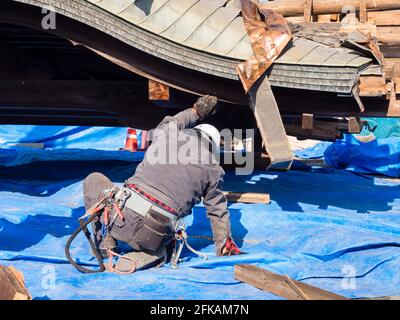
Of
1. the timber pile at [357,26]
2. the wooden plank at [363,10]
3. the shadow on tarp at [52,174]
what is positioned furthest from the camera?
the wooden plank at [363,10]

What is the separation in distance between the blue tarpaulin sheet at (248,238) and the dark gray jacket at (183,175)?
44cm

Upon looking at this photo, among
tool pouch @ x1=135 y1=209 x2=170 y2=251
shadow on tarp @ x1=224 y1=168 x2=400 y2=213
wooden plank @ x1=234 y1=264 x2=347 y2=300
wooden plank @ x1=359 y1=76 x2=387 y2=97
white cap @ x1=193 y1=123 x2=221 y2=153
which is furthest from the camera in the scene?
shadow on tarp @ x1=224 y1=168 x2=400 y2=213

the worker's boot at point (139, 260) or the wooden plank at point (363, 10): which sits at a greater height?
the wooden plank at point (363, 10)

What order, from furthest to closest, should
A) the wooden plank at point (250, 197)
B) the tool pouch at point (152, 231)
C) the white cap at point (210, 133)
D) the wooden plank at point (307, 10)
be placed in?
1. the wooden plank at point (307, 10)
2. the wooden plank at point (250, 197)
3. the white cap at point (210, 133)
4. the tool pouch at point (152, 231)

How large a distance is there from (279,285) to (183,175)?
1262mm

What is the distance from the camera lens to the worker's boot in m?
5.43

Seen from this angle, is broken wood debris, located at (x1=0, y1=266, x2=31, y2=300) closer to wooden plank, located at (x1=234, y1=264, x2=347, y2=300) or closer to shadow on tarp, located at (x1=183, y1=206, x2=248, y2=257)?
wooden plank, located at (x1=234, y1=264, x2=347, y2=300)

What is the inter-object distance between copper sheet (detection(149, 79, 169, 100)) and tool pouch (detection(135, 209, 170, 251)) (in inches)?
69.3

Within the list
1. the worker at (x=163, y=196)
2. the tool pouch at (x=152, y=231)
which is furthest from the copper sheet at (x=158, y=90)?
the tool pouch at (x=152, y=231)

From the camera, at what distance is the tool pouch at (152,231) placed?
211 inches

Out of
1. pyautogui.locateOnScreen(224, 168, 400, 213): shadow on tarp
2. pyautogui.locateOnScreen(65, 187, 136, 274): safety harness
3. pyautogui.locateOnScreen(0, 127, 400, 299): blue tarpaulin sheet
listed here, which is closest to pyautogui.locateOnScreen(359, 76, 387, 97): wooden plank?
pyautogui.locateOnScreen(0, 127, 400, 299): blue tarpaulin sheet

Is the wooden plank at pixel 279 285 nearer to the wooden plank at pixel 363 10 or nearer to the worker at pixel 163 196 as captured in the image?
the worker at pixel 163 196
